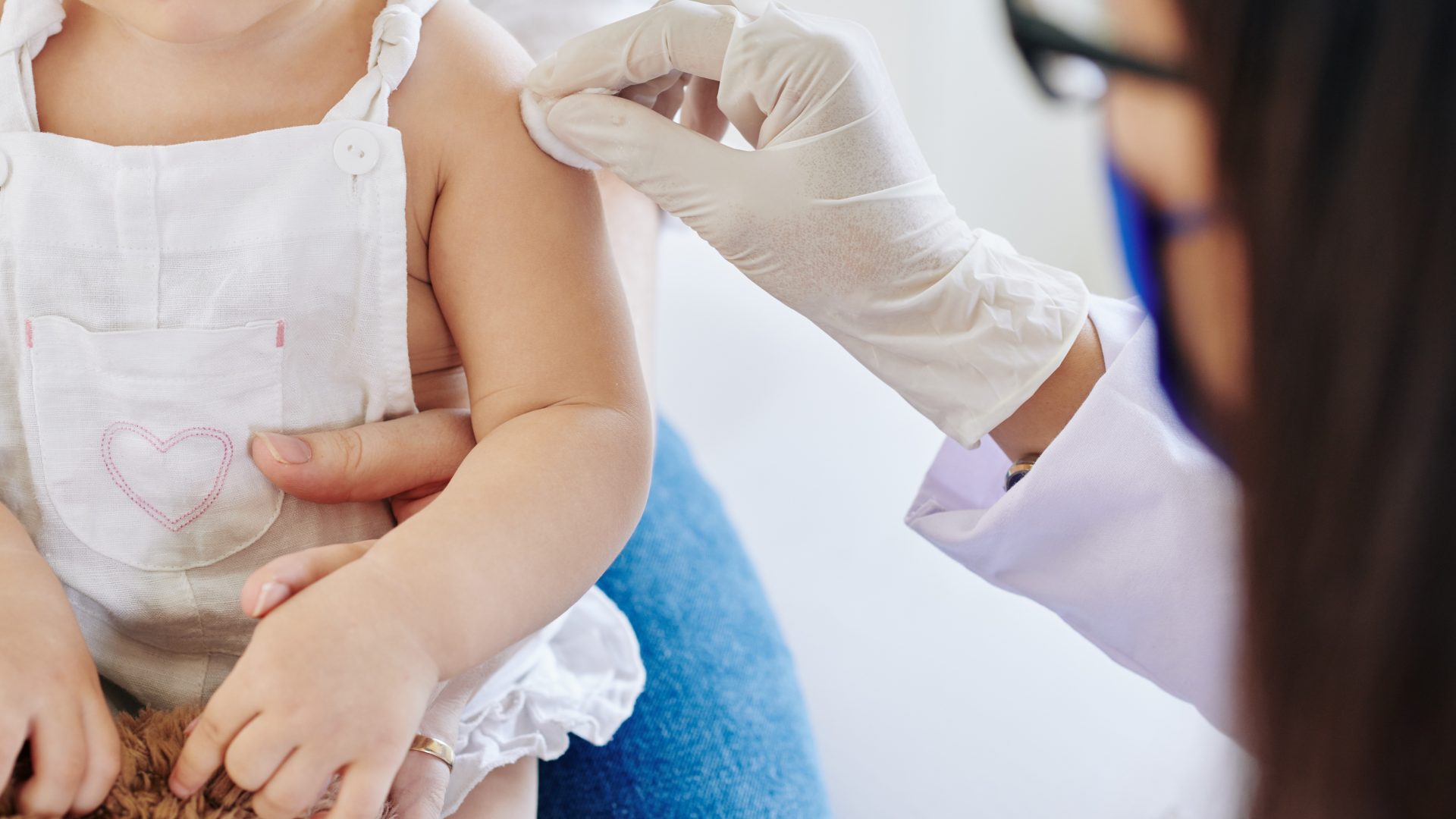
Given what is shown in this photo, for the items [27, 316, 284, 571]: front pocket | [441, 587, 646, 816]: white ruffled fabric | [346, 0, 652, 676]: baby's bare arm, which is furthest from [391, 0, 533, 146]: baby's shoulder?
[441, 587, 646, 816]: white ruffled fabric

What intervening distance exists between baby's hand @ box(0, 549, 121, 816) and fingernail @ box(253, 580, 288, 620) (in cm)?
11

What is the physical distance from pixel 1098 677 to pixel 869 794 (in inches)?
13.1

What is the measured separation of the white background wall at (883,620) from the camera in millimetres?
1202

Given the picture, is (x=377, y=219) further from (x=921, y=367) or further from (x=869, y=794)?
(x=869, y=794)

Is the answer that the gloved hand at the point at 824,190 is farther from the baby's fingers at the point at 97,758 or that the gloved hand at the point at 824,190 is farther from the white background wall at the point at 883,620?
the baby's fingers at the point at 97,758

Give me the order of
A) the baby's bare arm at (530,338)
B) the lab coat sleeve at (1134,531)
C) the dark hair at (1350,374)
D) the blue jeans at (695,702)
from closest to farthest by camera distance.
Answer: the dark hair at (1350,374), the baby's bare arm at (530,338), the lab coat sleeve at (1134,531), the blue jeans at (695,702)

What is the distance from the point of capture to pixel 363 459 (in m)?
0.73

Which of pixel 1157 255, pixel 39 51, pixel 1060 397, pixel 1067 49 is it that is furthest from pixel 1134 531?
pixel 39 51

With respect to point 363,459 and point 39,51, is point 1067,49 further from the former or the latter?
point 39,51

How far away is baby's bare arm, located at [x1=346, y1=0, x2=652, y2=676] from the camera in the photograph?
0.68 metres

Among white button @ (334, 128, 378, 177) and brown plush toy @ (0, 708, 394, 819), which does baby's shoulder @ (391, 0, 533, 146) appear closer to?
white button @ (334, 128, 378, 177)

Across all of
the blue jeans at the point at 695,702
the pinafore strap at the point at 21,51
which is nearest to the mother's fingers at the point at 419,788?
the blue jeans at the point at 695,702

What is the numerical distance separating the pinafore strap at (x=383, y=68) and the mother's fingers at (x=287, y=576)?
309 mm

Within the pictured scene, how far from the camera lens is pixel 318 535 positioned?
776 millimetres
